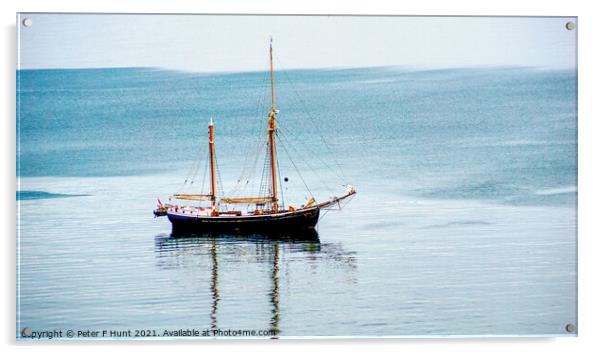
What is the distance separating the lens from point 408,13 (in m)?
10.6

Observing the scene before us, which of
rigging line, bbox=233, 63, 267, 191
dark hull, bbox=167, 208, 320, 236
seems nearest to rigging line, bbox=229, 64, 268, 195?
rigging line, bbox=233, 63, 267, 191

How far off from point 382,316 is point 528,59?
9.02 feet

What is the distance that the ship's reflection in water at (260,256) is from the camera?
34.9 ft

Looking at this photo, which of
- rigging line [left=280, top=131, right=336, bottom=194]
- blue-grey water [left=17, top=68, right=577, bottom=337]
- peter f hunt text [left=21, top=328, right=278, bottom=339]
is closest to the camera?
peter f hunt text [left=21, top=328, right=278, bottom=339]

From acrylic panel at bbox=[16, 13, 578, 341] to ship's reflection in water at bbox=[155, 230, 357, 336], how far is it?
0.02 meters

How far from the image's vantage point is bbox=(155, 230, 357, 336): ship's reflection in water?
10.6 metres

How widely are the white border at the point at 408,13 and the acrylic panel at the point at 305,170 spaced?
0.27ft

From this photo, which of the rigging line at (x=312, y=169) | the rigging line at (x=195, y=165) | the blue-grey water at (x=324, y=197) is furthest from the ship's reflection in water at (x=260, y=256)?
the rigging line at (x=195, y=165)

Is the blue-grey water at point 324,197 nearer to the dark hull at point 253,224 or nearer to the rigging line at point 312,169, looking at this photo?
the rigging line at point 312,169

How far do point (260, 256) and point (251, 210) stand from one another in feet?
2.35

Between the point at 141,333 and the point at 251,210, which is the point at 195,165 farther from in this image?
the point at 141,333

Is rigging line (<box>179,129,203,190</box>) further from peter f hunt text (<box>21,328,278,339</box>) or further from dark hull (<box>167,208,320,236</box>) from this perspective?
peter f hunt text (<box>21,328,278,339</box>)

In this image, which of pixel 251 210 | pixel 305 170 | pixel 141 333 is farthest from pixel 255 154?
pixel 141 333
